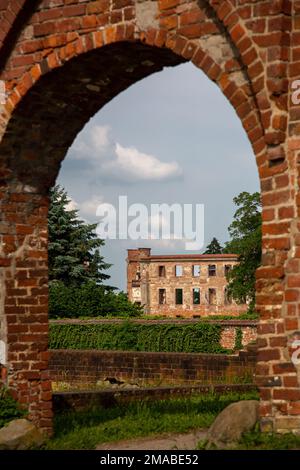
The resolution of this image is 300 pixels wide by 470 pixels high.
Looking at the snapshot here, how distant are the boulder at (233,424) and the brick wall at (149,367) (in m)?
12.5

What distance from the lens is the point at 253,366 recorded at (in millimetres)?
20234

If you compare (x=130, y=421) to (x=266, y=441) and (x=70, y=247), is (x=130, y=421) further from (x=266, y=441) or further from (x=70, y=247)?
→ (x=70, y=247)

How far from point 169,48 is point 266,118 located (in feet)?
4.22

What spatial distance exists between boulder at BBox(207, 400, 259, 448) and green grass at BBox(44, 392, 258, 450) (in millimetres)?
1830

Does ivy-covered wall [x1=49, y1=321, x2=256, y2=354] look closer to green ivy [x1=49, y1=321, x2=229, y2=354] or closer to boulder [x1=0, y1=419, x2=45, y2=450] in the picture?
green ivy [x1=49, y1=321, x2=229, y2=354]

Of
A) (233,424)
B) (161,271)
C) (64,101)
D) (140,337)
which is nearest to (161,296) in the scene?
(161,271)

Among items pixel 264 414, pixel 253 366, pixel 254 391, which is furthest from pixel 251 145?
pixel 253 366

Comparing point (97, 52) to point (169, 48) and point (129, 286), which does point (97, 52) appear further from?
point (129, 286)

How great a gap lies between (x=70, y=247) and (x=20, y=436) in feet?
116

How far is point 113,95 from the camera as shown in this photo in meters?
9.09

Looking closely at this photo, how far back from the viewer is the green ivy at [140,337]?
31.5 meters

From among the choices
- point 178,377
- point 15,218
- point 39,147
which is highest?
point 39,147

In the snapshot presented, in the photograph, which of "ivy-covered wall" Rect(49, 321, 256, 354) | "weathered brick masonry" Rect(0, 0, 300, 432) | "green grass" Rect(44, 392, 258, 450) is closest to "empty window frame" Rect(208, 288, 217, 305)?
"ivy-covered wall" Rect(49, 321, 256, 354)

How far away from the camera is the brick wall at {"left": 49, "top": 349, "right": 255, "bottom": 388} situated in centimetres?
2070
